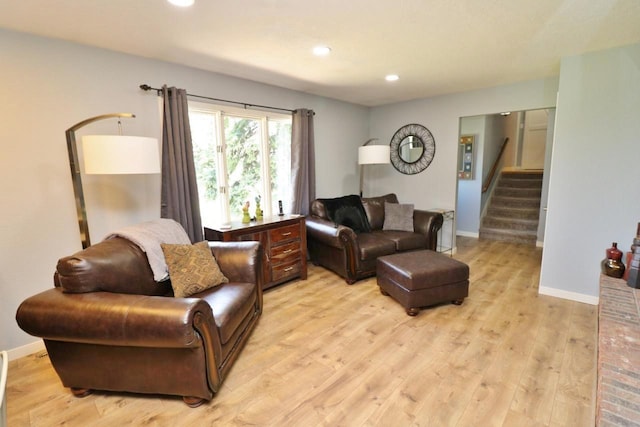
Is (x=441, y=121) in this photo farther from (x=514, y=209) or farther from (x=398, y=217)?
(x=514, y=209)

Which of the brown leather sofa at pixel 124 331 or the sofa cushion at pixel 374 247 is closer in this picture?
the brown leather sofa at pixel 124 331

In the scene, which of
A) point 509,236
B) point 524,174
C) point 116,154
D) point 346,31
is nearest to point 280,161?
point 346,31

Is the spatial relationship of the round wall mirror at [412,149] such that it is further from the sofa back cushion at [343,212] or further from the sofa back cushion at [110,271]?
the sofa back cushion at [110,271]

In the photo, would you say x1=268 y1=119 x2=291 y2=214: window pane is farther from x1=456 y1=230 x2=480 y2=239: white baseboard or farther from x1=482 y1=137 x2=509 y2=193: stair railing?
x1=482 y1=137 x2=509 y2=193: stair railing

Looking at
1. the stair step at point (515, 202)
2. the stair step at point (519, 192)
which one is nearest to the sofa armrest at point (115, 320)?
the stair step at point (515, 202)

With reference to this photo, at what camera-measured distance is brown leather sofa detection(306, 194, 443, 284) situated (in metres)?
3.47

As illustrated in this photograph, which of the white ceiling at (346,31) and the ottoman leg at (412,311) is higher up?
the white ceiling at (346,31)

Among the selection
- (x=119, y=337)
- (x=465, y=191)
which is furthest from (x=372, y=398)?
(x=465, y=191)

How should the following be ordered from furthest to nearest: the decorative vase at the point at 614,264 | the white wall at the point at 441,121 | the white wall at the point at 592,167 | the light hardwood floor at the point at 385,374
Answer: the white wall at the point at 441,121, the white wall at the point at 592,167, the decorative vase at the point at 614,264, the light hardwood floor at the point at 385,374

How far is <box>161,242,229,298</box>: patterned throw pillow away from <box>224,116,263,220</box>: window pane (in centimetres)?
123

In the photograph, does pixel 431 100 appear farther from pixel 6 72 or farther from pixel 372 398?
pixel 6 72

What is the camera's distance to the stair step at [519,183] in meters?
6.34

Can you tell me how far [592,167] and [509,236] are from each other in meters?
2.83

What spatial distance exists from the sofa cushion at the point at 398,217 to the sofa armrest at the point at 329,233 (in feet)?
2.76
